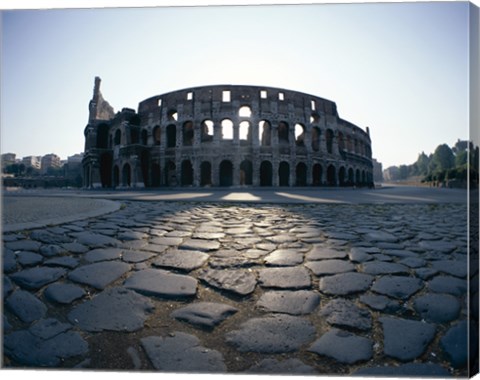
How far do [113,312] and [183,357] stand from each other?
A: 532 millimetres

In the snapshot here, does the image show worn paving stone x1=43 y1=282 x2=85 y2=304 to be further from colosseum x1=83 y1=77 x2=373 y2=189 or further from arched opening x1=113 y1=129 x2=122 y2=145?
arched opening x1=113 y1=129 x2=122 y2=145

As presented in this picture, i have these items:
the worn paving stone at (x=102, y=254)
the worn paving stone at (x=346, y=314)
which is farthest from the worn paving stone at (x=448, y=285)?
the worn paving stone at (x=102, y=254)

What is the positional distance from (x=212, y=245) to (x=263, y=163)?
2031 centimetres

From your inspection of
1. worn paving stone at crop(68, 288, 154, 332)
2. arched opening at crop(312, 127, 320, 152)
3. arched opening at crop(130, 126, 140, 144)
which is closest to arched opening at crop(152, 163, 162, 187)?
arched opening at crop(130, 126, 140, 144)

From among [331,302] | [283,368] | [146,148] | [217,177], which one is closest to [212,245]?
[331,302]

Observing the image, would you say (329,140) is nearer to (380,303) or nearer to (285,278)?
(285,278)

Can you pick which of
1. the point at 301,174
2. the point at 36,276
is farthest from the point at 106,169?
the point at 36,276

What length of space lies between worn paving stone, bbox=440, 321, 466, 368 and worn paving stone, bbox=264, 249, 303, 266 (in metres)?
1.02

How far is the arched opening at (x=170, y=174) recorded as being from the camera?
72.4ft

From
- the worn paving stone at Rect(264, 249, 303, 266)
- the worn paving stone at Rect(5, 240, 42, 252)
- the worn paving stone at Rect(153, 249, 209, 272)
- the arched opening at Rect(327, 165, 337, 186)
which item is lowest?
the worn paving stone at Rect(264, 249, 303, 266)

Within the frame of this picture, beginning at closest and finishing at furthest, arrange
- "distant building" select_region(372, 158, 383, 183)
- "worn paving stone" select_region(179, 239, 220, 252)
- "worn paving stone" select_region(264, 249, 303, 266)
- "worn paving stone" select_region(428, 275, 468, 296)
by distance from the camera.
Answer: "worn paving stone" select_region(428, 275, 468, 296)
"worn paving stone" select_region(264, 249, 303, 266)
"worn paving stone" select_region(179, 239, 220, 252)
"distant building" select_region(372, 158, 383, 183)

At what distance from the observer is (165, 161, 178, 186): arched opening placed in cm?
2206

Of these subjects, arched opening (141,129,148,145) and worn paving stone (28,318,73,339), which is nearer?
worn paving stone (28,318,73,339)

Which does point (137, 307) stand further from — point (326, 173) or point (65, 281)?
point (326, 173)
